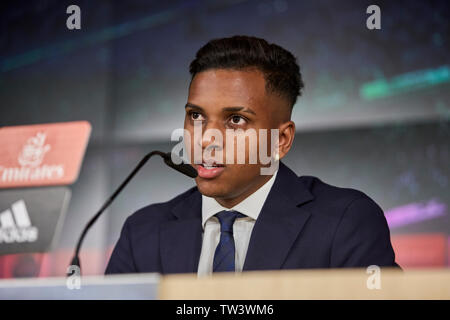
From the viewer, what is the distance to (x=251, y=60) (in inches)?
64.1

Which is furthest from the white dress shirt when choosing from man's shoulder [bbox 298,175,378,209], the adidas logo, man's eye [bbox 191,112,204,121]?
the adidas logo

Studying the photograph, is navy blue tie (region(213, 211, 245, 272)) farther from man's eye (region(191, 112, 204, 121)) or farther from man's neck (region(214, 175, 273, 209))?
man's eye (region(191, 112, 204, 121))

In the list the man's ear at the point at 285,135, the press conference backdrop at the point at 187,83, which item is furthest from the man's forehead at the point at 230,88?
the press conference backdrop at the point at 187,83

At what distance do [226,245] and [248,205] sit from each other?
132 mm

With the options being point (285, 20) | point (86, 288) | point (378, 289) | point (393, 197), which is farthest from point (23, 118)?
point (378, 289)

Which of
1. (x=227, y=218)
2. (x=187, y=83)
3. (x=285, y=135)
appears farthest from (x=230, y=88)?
(x=187, y=83)

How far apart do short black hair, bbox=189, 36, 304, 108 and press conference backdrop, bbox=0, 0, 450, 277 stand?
0.62m

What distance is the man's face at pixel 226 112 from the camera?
160cm

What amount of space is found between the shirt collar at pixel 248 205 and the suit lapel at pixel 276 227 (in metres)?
0.04

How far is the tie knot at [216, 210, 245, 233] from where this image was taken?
1.59m

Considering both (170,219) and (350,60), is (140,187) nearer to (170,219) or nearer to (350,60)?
(170,219)

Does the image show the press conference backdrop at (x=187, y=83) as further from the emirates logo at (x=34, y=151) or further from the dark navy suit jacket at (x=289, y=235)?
the dark navy suit jacket at (x=289, y=235)

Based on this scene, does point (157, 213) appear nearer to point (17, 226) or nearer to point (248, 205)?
point (248, 205)

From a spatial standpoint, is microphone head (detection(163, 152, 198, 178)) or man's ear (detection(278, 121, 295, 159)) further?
man's ear (detection(278, 121, 295, 159))
